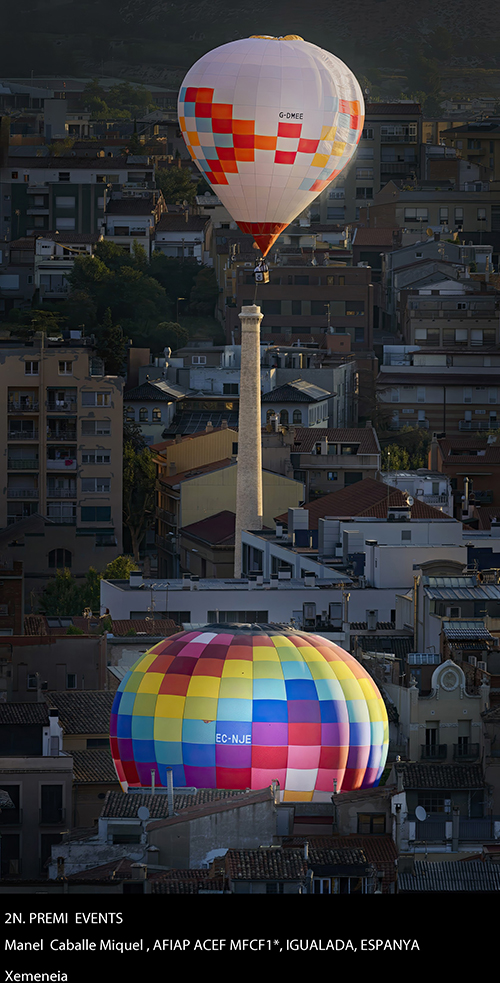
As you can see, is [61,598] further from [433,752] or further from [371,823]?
[371,823]

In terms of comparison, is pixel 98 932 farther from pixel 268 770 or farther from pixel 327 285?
pixel 327 285

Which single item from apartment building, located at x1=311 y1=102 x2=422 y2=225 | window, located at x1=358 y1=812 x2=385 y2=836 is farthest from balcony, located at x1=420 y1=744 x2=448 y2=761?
apartment building, located at x1=311 y1=102 x2=422 y2=225

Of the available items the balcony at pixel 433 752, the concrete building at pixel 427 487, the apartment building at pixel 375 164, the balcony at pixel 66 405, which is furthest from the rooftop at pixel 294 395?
the balcony at pixel 433 752

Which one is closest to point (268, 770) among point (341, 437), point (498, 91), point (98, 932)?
point (98, 932)

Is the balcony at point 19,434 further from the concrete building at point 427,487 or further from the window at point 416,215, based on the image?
the window at point 416,215

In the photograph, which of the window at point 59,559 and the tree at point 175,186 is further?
the tree at point 175,186

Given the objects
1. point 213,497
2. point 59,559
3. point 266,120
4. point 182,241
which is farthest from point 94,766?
point 182,241

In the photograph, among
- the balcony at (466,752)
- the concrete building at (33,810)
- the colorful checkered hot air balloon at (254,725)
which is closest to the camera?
the concrete building at (33,810)

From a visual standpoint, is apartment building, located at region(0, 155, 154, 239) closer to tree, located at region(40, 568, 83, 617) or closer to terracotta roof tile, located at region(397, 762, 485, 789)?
tree, located at region(40, 568, 83, 617)
